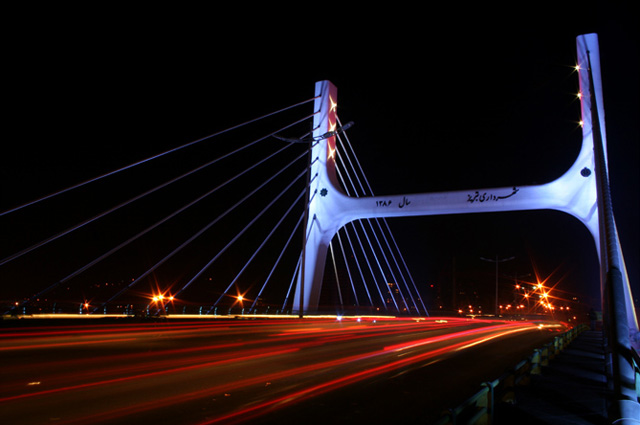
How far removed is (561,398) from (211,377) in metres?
4.88

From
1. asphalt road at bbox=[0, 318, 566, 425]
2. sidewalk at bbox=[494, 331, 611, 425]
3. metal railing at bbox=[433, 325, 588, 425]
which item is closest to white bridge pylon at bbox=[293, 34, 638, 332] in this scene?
asphalt road at bbox=[0, 318, 566, 425]

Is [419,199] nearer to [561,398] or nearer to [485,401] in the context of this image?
[561,398]

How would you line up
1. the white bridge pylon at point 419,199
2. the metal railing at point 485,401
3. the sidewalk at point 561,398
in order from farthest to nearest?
the white bridge pylon at point 419,199, the sidewalk at point 561,398, the metal railing at point 485,401

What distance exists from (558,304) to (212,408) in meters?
116

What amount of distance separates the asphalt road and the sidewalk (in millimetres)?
843

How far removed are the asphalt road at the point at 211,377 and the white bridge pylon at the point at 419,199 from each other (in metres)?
9.26

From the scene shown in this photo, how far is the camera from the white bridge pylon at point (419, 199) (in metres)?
21.7

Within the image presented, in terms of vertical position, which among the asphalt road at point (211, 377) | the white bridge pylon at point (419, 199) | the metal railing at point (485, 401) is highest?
the white bridge pylon at point (419, 199)

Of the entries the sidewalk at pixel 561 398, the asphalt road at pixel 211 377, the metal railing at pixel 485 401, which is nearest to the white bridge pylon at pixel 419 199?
the asphalt road at pixel 211 377

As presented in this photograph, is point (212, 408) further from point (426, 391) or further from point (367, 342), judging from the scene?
point (367, 342)

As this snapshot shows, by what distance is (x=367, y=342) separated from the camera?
16.4m

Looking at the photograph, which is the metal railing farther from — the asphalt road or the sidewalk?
the asphalt road

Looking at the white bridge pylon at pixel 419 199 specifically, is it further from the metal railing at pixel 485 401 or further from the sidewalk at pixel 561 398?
the metal railing at pixel 485 401

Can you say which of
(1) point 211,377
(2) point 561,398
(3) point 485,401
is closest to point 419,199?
(1) point 211,377
